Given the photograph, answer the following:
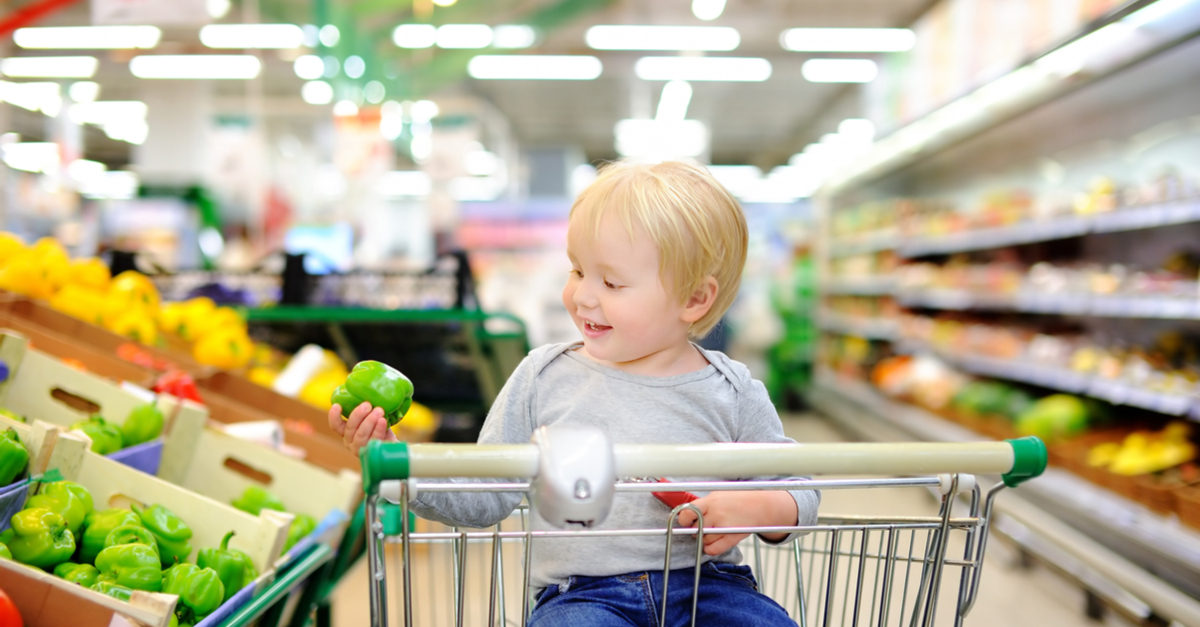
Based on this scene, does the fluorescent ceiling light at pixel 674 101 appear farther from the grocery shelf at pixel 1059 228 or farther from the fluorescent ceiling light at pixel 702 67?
the grocery shelf at pixel 1059 228

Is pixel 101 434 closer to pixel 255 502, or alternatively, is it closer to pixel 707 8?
pixel 255 502

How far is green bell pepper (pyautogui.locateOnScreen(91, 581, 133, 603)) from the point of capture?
Answer: 3.86 ft

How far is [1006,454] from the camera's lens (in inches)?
37.1

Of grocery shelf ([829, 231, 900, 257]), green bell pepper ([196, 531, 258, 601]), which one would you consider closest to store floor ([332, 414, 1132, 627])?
green bell pepper ([196, 531, 258, 601])

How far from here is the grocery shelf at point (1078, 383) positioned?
3371mm

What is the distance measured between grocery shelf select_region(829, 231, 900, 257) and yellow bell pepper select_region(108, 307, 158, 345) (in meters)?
5.82

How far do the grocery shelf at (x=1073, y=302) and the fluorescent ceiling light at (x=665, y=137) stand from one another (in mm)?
7607

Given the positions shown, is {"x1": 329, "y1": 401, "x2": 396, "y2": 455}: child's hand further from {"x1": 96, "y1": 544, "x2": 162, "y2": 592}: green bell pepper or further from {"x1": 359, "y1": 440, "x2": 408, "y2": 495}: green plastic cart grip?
{"x1": 96, "y1": 544, "x2": 162, "y2": 592}: green bell pepper

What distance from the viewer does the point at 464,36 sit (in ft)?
26.6

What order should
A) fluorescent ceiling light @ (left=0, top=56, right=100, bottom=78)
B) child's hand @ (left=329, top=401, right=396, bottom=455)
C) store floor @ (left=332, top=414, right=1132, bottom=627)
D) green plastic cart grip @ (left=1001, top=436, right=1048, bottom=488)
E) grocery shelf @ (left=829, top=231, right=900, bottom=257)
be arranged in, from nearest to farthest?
green plastic cart grip @ (left=1001, top=436, right=1048, bottom=488), child's hand @ (left=329, top=401, right=396, bottom=455), store floor @ (left=332, top=414, right=1132, bottom=627), grocery shelf @ (left=829, top=231, right=900, bottom=257), fluorescent ceiling light @ (left=0, top=56, right=100, bottom=78)

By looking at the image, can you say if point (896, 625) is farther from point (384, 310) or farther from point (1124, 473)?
point (1124, 473)

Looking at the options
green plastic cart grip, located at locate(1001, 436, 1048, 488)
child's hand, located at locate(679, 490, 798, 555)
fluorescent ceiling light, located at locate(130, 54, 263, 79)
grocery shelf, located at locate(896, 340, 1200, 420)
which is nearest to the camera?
green plastic cart grip, located at locate(1001, 436, 1048, 488)

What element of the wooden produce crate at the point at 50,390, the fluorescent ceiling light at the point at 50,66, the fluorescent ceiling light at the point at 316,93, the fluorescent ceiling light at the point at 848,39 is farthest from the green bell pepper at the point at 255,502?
the fluorescent ceiling light at the point at 316,93

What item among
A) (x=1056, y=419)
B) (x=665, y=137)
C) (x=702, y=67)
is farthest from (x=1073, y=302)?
(x=665, y=137)
